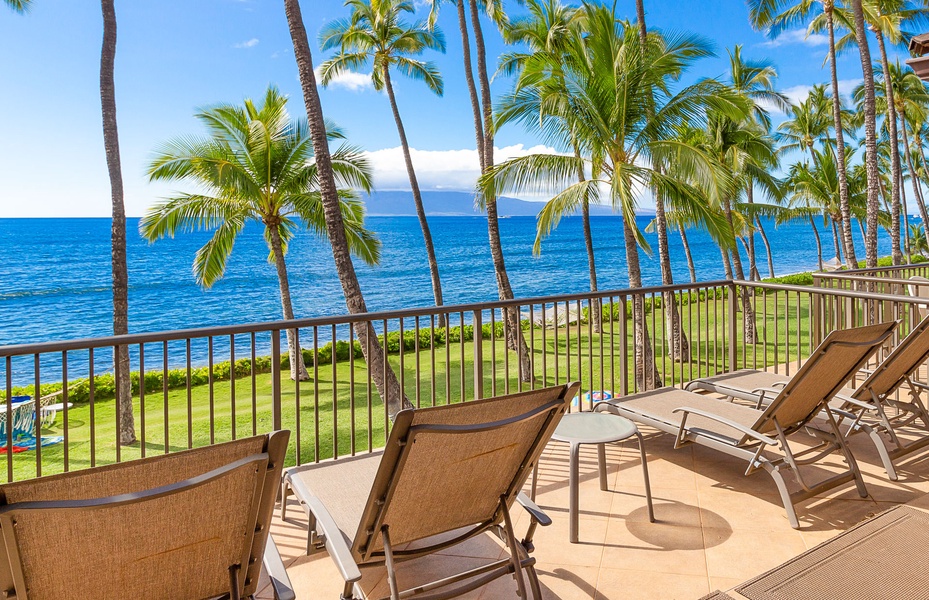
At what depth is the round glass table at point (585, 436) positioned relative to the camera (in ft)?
9.36

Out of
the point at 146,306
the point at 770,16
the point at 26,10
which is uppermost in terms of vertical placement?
the point at 770,16

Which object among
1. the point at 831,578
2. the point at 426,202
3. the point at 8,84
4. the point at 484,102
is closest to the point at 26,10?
the point at 484,102

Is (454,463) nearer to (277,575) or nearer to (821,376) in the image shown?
(277,575)

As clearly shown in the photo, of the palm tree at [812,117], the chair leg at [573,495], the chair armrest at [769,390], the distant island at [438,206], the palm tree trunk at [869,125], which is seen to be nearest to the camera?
the chair leg at [573,495]

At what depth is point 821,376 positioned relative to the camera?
10.0 feet

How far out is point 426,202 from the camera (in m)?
123

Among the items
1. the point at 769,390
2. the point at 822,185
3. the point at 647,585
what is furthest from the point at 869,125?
the point at 647,585

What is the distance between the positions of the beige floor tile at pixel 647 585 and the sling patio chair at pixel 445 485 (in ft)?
1.51

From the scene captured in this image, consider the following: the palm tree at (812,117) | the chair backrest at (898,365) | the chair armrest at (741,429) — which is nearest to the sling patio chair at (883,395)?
the chair backrest at (898,365)

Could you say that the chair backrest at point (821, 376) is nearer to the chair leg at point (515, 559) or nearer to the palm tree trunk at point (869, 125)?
the chair leg at point (515, 559)

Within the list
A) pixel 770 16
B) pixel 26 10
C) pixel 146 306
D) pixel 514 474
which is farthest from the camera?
pixel 146 306

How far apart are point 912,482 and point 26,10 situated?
54.3ft

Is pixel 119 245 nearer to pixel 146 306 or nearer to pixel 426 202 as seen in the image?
pixel 146 306

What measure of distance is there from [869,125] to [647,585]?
17.4 meters
